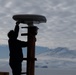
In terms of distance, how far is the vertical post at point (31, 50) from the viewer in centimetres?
698

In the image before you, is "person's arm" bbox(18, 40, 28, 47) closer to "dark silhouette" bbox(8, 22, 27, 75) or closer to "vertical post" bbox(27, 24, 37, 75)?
"dark silhouette" bbox(8, 22, 27, 75)

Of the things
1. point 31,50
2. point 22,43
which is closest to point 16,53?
point 22,43

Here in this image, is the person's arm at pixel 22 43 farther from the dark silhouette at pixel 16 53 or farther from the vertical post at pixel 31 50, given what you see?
the vertical post at pixel 31 50

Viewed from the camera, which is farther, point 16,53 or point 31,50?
point 16,53

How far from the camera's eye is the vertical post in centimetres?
698

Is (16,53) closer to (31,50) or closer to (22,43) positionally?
(22,43)

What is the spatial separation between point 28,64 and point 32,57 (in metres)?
0.17

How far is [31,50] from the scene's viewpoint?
7.02 metres

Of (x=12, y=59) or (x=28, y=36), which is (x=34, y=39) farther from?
(x=12, y=59)

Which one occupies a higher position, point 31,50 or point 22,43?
point 22,43

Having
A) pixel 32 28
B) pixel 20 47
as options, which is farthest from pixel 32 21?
pixel 20 47

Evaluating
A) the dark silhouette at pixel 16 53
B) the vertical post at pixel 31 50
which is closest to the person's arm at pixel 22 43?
the dark silhouette at pixel 16 53

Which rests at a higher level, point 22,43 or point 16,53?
point 22,43

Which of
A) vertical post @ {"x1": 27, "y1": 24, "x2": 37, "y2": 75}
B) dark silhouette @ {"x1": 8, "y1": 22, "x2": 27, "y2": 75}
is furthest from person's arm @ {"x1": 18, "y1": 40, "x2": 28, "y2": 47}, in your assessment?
vertical post @ {"x1": 27, "y1": 24, "x2": 37, "y2": 75}
